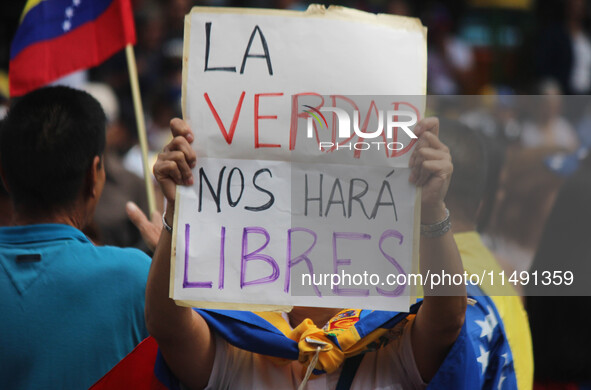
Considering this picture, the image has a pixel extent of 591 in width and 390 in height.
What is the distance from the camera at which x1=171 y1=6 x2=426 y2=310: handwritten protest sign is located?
179 cm

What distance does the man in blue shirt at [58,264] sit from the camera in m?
2.08

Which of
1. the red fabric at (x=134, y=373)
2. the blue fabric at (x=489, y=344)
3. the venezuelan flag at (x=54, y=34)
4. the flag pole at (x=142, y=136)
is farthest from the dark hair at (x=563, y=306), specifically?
the venezuelan flag at (x=54, y=34)

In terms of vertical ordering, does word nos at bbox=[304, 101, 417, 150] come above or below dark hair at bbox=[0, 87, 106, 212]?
above

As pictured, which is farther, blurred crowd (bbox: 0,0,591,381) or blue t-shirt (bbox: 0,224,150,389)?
blurred crowd (bbox: 0,0,591,381)

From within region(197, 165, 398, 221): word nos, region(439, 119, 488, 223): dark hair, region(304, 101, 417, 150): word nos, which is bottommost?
region(439, 119, 488, 223): dark hair

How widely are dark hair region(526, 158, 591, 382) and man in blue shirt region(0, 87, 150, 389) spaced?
1.25 meters

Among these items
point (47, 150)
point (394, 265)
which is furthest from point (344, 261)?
point (47, 150)

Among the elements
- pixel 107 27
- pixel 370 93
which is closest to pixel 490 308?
pixel 370 93

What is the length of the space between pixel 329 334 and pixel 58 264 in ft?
2.70

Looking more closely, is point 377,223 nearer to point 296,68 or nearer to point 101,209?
point 296,68

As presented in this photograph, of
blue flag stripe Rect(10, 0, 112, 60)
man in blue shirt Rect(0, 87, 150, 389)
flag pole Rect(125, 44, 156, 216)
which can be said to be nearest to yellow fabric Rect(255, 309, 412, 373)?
man in blue shirt Rect(0, 87, 150, 389)

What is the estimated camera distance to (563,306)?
234 centimetres

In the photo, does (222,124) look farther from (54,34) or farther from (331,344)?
(54,34)

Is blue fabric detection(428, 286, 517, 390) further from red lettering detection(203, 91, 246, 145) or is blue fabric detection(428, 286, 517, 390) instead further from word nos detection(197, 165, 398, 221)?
red lettering detection(203, 91, 246, 145)
